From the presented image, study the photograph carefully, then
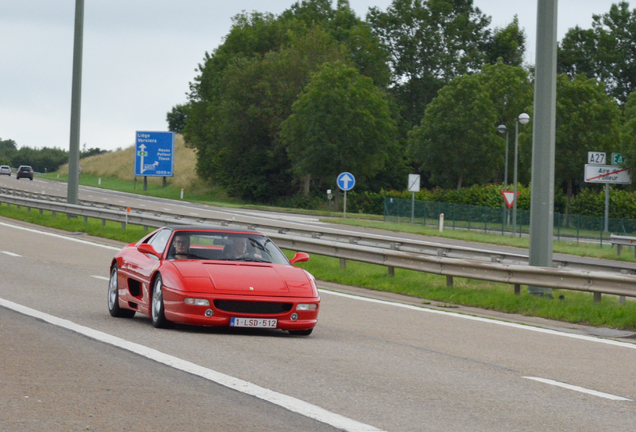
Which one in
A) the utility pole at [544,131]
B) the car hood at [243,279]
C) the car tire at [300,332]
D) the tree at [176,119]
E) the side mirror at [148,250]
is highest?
the tree at [176,119]

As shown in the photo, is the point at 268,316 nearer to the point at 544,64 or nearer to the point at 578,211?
the point at 544,64

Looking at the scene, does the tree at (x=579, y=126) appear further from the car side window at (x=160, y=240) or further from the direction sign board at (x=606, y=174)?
the car side window at (x=160, y=240)

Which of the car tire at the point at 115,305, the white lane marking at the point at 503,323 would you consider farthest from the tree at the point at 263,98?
the car tire at the point at 115,305

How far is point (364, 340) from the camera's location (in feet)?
35.7

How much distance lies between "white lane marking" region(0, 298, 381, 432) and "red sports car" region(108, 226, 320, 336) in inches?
32.8

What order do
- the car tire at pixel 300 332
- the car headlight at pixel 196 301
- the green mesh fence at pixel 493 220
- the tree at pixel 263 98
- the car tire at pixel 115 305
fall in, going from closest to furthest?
the car headlight at pixel 196 301
the car tire at pixel 300 332
the car tire at pixel 115 305
the green mesh fence at pixel 493 220
the tree at pixel 263 98

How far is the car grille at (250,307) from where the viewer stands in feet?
33.5

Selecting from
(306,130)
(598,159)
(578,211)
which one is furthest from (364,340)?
(306,130)

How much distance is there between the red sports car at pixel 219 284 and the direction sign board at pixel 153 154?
38.0m

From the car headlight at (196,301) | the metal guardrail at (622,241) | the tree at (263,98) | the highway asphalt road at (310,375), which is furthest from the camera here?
the tree at (263,98)

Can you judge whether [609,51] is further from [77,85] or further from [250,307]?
[250,307]

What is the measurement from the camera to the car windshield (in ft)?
36.5

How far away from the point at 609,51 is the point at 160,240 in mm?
92299

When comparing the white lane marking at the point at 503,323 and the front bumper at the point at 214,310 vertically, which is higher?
the front bumper at the point at 214,310
